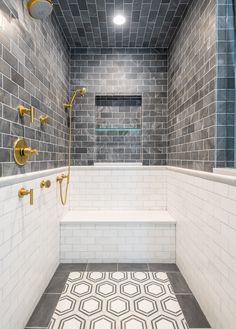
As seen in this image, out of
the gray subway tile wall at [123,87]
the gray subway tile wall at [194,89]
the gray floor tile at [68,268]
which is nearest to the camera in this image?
the gray subway tile wall at [194,89]

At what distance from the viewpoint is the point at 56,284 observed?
81.8 inches

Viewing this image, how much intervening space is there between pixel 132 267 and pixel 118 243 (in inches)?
11.4

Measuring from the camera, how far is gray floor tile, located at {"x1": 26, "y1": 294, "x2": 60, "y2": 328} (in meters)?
1.61

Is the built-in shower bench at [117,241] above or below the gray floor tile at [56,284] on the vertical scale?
above

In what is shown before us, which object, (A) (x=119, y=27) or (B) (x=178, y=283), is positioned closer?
(B) (x=178, y=283)

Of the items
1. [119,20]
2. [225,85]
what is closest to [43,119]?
[119,20]

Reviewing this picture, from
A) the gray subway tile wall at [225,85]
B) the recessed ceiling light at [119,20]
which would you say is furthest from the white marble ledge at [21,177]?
the recessed ceiling light at [119,20]

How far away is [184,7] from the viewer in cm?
218

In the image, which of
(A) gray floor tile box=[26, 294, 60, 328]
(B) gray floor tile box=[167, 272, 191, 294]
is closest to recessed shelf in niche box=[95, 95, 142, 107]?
(B) gray floor tile box=[167, 272, 191, 294]

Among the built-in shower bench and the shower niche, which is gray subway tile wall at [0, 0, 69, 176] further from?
the built-in shower bench

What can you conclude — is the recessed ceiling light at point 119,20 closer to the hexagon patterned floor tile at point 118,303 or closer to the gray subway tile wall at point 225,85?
the gray subway tile wall at point 225,85

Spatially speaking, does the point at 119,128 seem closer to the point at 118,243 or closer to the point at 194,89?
the point at 194,89

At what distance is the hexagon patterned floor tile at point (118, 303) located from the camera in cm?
160

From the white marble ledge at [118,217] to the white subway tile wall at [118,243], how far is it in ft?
0.16
